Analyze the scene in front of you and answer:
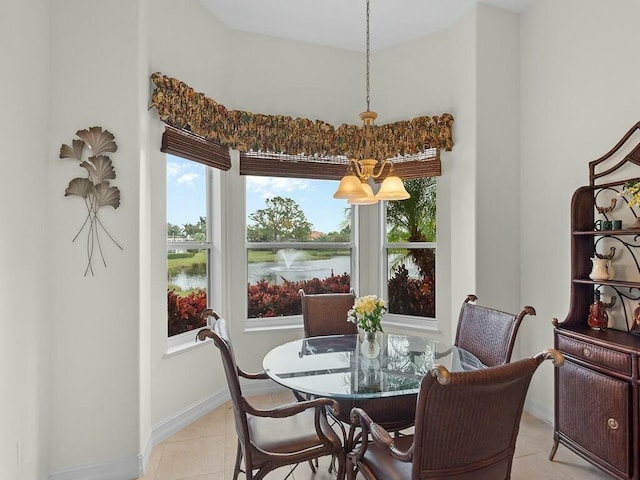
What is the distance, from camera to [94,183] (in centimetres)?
239

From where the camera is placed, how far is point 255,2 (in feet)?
11.0

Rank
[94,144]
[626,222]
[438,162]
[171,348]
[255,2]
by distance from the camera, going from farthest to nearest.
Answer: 1. [438,162]
2. [255,2]
3. [171,348]
4. [626,222]
5. [94,144]

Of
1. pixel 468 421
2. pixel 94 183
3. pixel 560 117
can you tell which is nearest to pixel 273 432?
pixel 468 421

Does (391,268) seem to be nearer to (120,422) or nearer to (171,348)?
(171,348)

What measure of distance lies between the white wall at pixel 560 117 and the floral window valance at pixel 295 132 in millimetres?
766

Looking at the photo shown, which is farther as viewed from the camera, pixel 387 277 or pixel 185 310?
pixel 387 277

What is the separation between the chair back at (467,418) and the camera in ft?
4.36

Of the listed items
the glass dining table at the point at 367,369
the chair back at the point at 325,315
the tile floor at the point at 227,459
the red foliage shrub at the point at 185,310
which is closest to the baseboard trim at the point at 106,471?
the tile floor at the point at 227,459

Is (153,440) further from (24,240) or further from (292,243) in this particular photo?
(292,243)

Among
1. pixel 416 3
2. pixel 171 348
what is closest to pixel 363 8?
pixel 416 3

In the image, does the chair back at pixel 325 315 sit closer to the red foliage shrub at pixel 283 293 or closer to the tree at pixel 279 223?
the red foliage shrub at pixel 283 293

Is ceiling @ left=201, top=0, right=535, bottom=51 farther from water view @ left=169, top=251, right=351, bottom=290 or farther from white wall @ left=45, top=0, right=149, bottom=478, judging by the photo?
water view @ left=169, top=251, right=351, bottom=290

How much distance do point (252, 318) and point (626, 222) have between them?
3.16 meters

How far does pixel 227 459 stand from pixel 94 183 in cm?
202
